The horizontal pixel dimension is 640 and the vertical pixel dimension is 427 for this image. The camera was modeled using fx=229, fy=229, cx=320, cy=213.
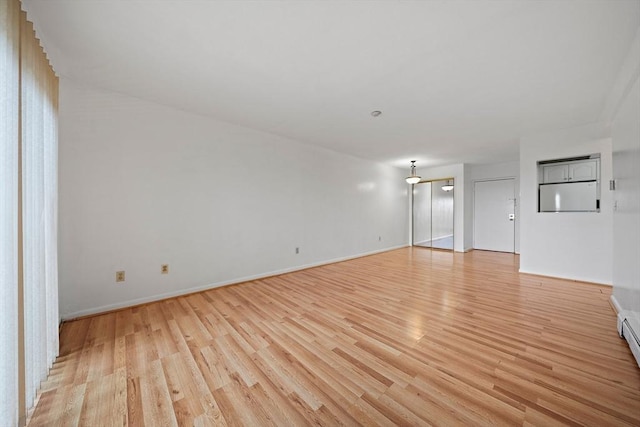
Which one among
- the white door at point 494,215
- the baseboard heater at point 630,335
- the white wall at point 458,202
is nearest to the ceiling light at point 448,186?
the white wall at point 458,202

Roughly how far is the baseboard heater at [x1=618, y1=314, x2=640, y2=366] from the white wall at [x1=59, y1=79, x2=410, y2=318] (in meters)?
4.06

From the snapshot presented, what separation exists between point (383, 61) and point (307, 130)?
2011 mm

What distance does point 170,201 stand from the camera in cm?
312

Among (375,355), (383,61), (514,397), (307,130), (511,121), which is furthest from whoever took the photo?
(307,130)

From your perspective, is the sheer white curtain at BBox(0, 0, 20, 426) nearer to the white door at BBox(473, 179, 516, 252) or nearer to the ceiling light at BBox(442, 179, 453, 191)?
the ceiling light at BBox(442, 179, 453, 191)

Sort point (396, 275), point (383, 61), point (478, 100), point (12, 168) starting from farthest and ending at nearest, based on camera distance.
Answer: point (396, 275) < point (478, 100) < point (383, 61) < point (12, 168)

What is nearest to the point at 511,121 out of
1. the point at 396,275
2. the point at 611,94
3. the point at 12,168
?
the point at 611,94

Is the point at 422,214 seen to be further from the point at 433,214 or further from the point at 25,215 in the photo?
the point at 25,215

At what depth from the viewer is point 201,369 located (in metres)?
1.71

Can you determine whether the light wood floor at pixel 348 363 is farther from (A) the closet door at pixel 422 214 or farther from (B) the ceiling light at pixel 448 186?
(A) the closet door at pixel 422 214

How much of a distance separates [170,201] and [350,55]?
283 cm

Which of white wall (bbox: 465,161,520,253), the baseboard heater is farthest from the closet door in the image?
the baseboard heater

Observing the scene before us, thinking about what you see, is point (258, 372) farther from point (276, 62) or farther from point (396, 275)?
point (396, 275)

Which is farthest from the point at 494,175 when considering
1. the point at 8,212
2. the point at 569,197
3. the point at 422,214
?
the point at 8,212
